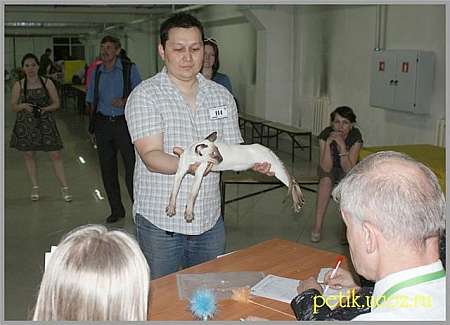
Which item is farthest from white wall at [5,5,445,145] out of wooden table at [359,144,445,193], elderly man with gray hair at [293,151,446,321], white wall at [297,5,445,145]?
elderly man with gray hair at [293,151,446,321]

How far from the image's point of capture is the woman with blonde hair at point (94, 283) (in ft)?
4.25

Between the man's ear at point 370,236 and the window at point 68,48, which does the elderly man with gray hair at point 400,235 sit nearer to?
the man's ear at point 370,236

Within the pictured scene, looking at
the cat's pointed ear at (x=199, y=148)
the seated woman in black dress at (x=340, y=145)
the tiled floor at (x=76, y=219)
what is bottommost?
the tiled floor at (x=76, y=219)

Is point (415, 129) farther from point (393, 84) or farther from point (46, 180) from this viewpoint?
point (46, 180)

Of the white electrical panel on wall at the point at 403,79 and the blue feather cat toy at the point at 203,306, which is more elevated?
the white electrical panel on wall at the point at 403,79

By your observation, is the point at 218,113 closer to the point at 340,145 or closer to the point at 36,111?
the point at 340,145

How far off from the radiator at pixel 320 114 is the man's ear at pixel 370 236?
24.6 ft

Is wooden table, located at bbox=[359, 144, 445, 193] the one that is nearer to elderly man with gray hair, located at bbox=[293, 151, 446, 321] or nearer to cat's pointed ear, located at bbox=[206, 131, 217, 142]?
cat's pointed ear, located at bbox=[206, 131, 217, 142]

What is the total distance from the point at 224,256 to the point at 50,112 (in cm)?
398

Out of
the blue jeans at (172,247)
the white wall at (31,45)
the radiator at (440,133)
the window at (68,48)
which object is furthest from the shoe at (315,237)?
the white wall at (31,45)

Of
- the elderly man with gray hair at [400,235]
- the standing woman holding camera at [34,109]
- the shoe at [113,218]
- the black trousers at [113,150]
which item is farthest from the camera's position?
the standing woman holding camera at [34,109]

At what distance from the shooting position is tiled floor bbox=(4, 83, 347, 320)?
170 inches

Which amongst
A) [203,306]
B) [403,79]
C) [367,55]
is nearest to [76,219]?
[403,79]

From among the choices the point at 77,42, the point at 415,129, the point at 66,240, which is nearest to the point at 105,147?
the point at 415,129
